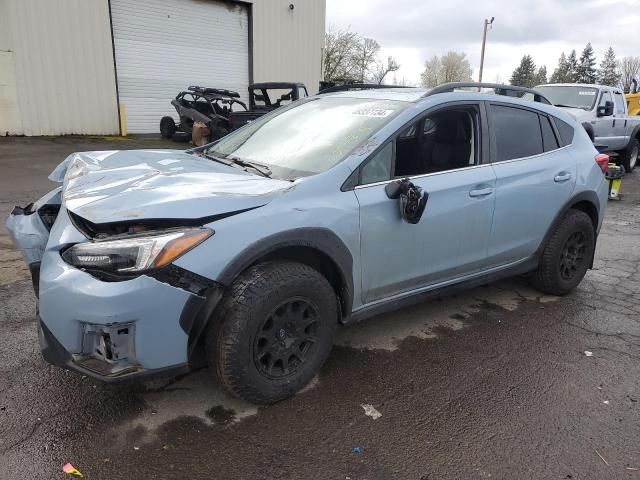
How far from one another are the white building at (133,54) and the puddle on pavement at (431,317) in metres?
13.4

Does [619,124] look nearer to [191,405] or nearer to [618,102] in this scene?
[618,102]

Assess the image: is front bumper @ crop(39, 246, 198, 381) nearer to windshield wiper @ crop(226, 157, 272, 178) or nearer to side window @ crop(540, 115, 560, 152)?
windshield wiper @ crop(226, 157, 272, 178)

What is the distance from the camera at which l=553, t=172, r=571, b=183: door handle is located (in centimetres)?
401

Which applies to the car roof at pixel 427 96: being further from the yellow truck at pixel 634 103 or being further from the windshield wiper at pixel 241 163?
the yellow truck at pixel 634 103

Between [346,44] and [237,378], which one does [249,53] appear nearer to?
[237,378]

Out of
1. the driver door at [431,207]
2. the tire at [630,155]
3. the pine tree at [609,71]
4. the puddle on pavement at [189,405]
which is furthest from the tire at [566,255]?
the pine tree at [609,71]

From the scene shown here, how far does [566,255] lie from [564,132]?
40.6 inches

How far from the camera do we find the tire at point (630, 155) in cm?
1277

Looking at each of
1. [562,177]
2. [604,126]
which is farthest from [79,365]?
[604,126]

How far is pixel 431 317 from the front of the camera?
3951 millimetres

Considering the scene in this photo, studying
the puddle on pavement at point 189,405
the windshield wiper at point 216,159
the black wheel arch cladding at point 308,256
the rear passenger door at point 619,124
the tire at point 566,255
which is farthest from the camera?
the rear passenger door at point 619,124

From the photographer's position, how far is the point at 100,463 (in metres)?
2.27

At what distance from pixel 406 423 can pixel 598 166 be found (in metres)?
3.03

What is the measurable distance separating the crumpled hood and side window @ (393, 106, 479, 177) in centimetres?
89
